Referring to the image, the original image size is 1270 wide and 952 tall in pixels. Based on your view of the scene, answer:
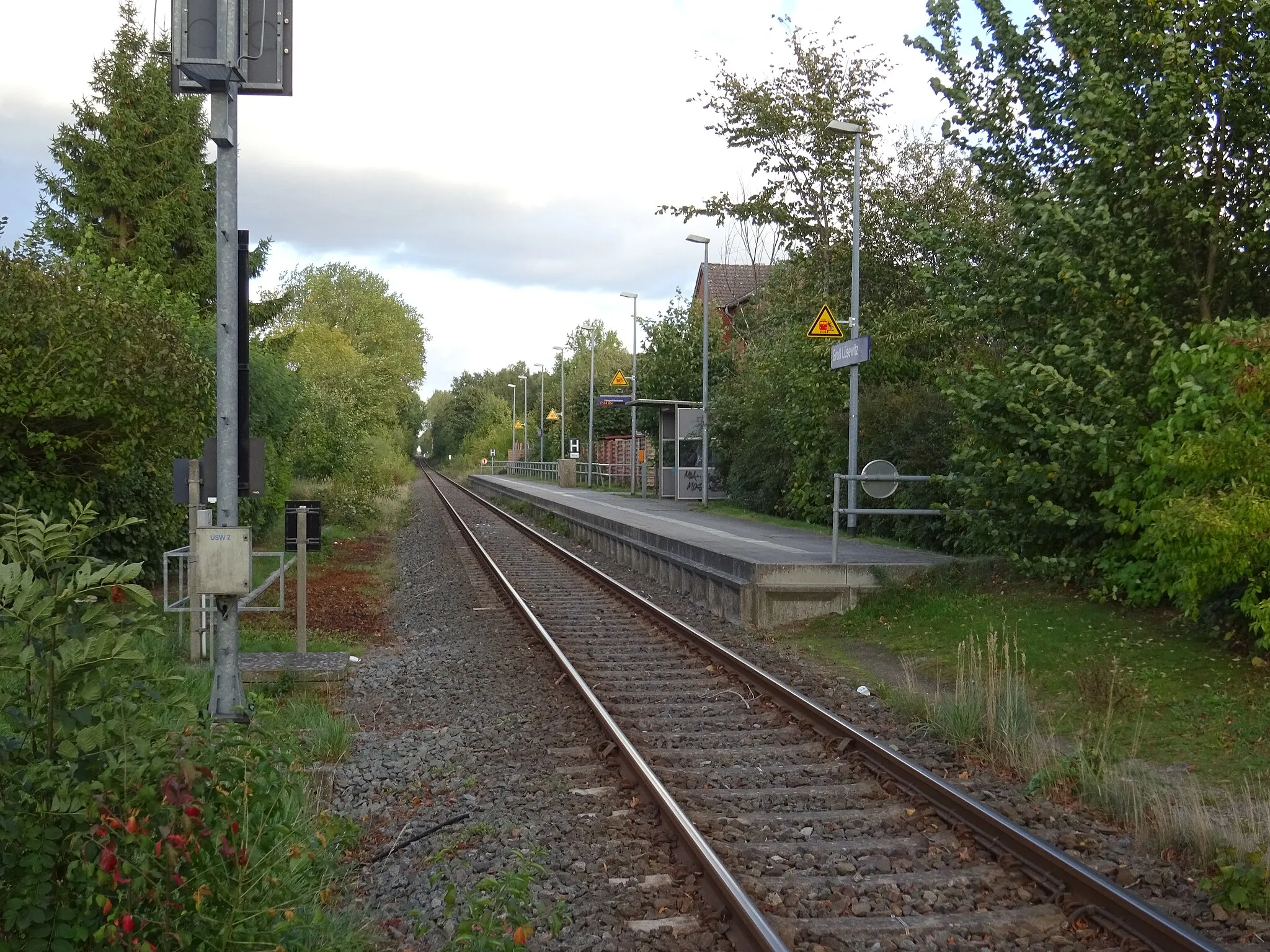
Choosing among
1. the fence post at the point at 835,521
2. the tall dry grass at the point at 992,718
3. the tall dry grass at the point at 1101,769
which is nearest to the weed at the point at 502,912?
the tall dry grass at the point at 1101,769

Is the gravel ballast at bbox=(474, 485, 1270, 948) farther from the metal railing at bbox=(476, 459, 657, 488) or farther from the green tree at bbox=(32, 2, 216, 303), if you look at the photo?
the metal railing at bbox=(476, 459, 657, 488)

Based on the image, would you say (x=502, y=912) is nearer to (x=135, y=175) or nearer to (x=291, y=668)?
(x=291, y=668)

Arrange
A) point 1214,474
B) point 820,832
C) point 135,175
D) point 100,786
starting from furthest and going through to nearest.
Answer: point 135,175, point 1214,474, point 820,832, point 100,786

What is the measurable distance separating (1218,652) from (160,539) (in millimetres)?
13613

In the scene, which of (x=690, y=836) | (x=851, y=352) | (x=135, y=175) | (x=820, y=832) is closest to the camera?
(x=690, y=836)

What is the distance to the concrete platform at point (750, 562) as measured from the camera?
1420 cm

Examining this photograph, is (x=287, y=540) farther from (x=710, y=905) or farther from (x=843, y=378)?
(x=843, y=378)

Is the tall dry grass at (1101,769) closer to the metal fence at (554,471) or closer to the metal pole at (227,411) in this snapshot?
the metal pole at (227,411)

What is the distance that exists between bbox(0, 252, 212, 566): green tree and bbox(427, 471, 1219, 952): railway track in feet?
18.5

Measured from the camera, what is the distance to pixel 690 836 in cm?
596

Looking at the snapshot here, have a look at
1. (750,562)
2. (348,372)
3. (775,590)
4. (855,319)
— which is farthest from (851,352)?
(348,372)

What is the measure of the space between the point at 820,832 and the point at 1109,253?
7.72 meters

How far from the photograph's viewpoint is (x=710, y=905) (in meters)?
5.31

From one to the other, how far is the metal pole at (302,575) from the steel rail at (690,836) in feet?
8.33
